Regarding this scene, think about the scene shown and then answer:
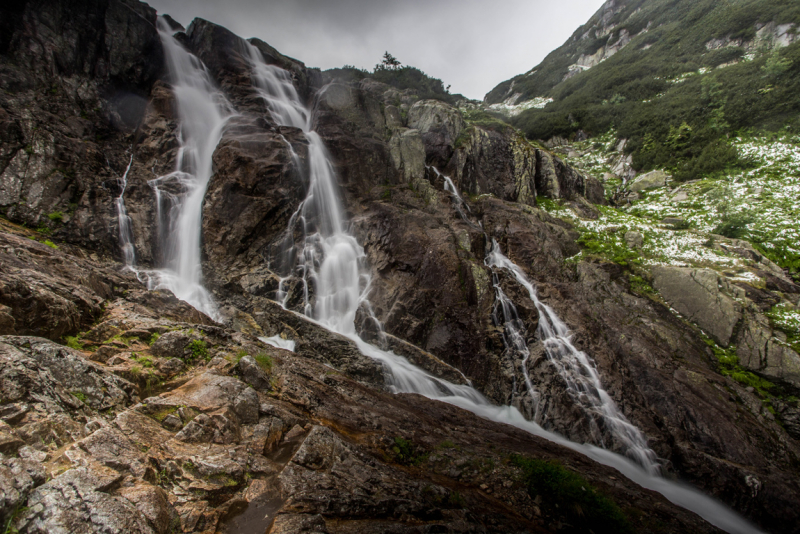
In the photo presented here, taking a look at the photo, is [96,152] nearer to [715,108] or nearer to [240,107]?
[240,107]

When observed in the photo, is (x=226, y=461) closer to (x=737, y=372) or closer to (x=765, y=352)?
(x=737, y=372)

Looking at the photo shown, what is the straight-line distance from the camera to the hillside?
79.7ft

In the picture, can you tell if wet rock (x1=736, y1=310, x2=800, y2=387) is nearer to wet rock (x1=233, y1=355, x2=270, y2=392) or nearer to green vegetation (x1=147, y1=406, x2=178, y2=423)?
wet rock (x1=233, y1=355, x2=270, y2=392)

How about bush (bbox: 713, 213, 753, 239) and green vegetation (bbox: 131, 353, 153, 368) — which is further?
bush (bbox: 713, 213, 753, 239)

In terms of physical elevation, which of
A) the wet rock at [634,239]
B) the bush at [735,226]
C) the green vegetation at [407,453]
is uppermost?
the bush at [735,226]

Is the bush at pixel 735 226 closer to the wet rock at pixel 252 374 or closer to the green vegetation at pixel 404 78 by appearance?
the wet rock at pixel 252 374

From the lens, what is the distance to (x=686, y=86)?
31266 millimetres

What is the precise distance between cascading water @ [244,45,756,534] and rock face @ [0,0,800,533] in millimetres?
572

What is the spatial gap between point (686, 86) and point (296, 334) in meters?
43.8

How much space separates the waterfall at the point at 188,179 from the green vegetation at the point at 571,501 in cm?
1306

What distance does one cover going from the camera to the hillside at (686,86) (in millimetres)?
24281

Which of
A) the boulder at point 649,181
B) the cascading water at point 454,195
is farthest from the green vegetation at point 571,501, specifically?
the boulder at point 649,181

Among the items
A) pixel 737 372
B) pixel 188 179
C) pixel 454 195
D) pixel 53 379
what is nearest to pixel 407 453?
pixel 53 379

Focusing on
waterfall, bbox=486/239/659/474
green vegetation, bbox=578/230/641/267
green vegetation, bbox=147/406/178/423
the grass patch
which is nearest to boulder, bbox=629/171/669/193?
green vegetation, bbox=578/230/641/267
